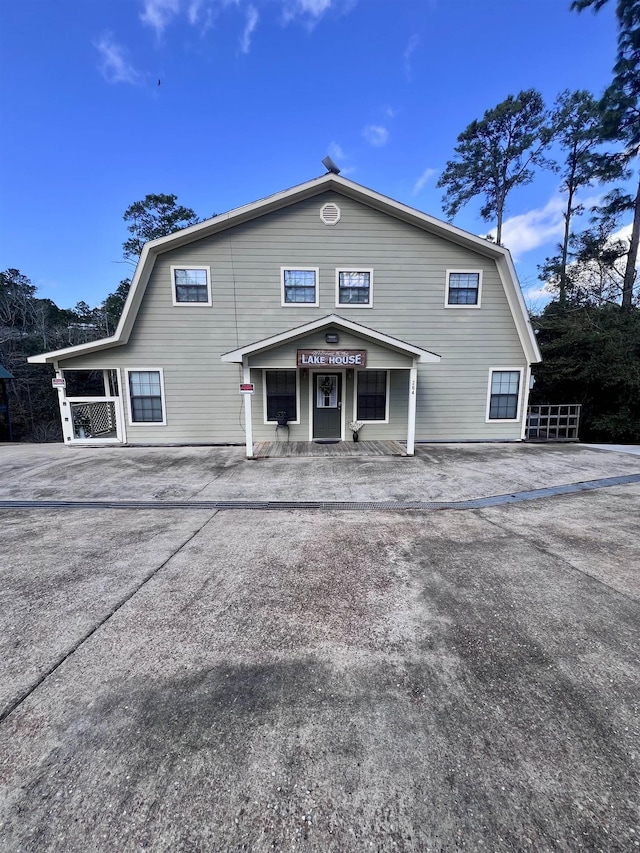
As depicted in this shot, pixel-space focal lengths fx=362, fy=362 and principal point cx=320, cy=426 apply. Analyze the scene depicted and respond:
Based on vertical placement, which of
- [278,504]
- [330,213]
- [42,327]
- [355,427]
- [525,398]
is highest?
[330,213]

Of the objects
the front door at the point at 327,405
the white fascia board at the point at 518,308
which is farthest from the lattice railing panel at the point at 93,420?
the white fascia board at the point at 518,308

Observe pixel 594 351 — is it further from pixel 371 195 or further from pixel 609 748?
pixel 609 748

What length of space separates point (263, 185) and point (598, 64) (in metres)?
13.0

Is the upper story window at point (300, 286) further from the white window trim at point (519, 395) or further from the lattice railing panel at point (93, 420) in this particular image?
the lattice railing panel at point (93, 420)

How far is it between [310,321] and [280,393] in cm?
207

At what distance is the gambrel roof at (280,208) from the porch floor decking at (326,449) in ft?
15.2

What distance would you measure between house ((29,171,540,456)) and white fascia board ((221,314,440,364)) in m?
0.89

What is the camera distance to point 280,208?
9492 millimetres

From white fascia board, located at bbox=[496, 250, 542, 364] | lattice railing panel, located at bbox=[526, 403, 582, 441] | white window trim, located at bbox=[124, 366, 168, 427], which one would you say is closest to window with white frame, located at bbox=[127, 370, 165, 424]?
white window trim, located at bbox=[124, 366, 168, 427]

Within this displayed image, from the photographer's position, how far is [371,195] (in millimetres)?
9305

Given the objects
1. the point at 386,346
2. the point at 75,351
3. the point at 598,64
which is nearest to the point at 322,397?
the point at 386,346

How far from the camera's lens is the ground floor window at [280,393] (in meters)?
9.75

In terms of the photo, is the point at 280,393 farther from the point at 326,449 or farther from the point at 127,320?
the point at 127,320

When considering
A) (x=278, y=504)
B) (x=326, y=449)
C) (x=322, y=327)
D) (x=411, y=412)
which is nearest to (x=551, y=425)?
(x=411, y=412)
